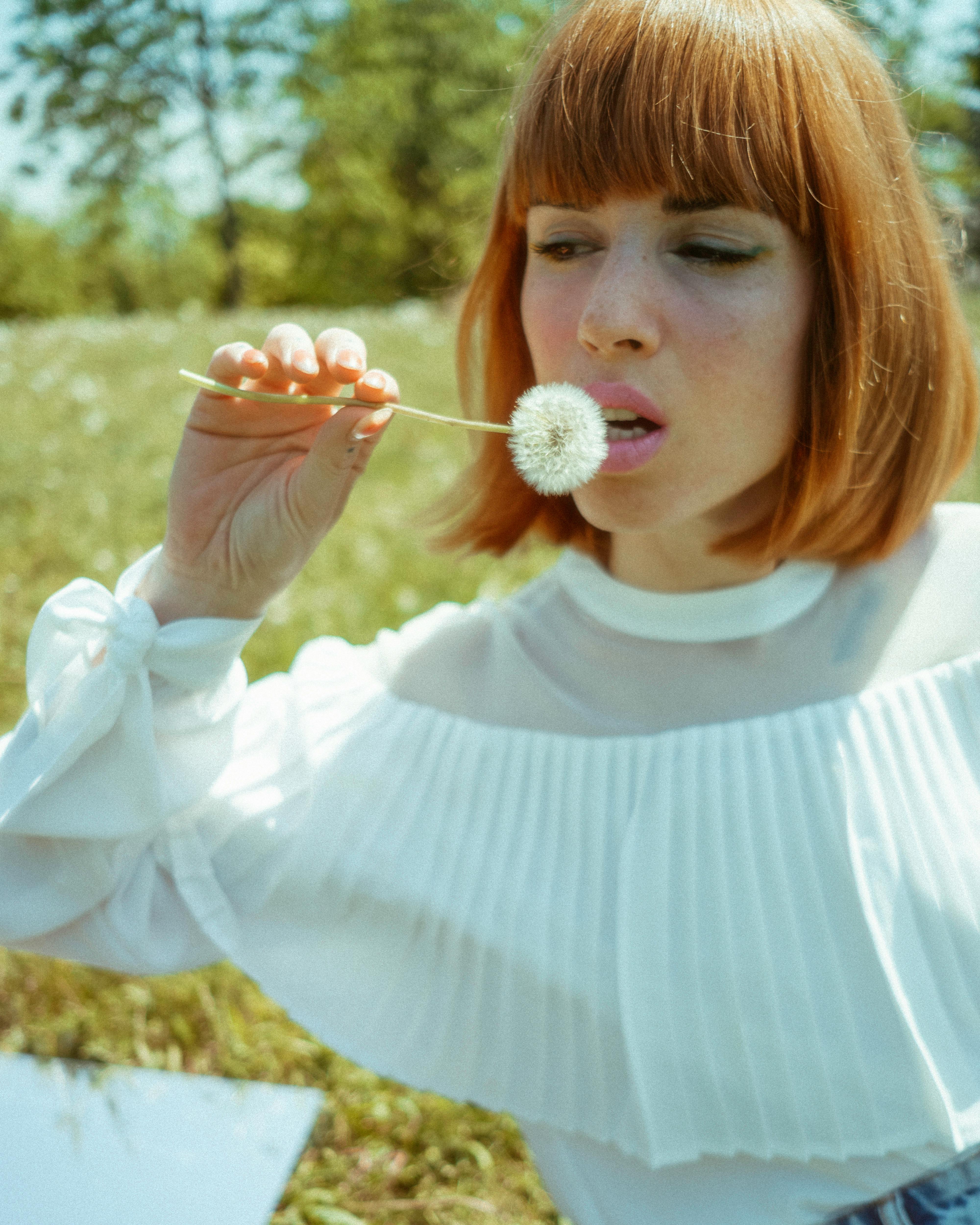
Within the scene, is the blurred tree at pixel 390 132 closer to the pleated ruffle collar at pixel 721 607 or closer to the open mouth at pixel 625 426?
the pleated ruffle collar at pixel 721 607

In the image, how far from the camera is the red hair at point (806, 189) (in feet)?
3.43

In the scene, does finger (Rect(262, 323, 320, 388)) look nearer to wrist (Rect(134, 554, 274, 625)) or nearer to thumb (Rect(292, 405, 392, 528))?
thumb (Rect(292, 405, 392, 528))

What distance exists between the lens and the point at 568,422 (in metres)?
1.03

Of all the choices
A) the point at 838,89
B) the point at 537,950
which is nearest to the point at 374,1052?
the point at 537,950

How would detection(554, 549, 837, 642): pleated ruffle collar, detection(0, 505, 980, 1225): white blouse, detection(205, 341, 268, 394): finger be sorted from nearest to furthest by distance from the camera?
detection(205, 341, 268, 394): finger
detection(0, 505, 980, 1225): white blouse
detection(554, 549, 837, 642): pleated ruffle collar

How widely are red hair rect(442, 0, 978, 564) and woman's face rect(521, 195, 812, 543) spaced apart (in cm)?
3

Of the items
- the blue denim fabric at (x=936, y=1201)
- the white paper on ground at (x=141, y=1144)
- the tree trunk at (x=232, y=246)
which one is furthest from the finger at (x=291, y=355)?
the tree trunk at (x=232, y=246)

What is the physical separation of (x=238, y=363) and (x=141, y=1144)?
1.25 m

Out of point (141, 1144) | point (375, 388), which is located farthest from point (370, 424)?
point (141, 1144)

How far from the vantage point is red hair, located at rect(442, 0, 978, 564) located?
105 cm

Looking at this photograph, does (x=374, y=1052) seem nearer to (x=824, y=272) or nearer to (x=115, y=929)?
(x=115, y=929)

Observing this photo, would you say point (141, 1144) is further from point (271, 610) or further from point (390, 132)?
point (390, 132)

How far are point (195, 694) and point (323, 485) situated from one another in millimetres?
306

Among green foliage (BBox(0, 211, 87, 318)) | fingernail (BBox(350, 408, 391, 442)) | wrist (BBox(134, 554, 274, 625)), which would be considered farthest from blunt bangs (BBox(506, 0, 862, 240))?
green foliage (BBox(0, 211, 87, 318))
